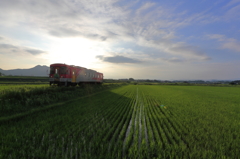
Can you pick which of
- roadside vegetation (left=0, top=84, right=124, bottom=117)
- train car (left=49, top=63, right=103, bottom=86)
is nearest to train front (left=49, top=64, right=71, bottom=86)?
train car (left=49, top=63, right=103, bottom=86)

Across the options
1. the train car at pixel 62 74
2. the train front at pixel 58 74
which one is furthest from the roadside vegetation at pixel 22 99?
the train car at pixel 62 74

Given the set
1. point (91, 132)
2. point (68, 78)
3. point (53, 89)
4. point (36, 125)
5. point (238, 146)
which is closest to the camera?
Answer: point (238, 146)

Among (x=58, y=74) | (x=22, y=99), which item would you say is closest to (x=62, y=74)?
(x=58, y=74)

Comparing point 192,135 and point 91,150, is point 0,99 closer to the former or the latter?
point 91,150

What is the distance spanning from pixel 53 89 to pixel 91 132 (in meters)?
10.3

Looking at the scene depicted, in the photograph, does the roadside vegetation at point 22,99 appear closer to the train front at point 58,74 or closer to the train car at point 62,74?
the train front at point 58,74

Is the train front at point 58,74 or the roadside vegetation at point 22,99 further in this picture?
the train front at point 58,74

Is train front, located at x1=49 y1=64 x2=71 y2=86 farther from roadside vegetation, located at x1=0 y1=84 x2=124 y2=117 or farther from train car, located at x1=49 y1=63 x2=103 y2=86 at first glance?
roadside vegetation, located at x1=0 y1=84 x2=124 y2=117

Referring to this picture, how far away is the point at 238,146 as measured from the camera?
4.88m

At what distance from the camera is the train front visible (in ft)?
62.0

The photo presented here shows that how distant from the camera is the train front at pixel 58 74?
18.9 metres

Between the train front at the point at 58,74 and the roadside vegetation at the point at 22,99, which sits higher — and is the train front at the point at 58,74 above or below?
above

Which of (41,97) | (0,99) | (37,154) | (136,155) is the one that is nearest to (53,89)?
(41,97)

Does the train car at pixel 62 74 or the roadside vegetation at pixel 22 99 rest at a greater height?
the train car at pixel 62 74
